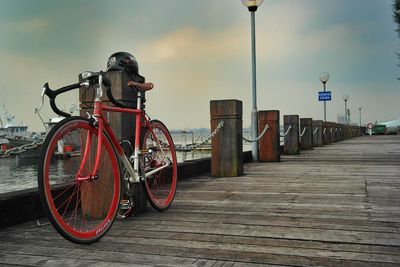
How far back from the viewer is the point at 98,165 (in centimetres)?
318

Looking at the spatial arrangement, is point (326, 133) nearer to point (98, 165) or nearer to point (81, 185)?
point (81, 185)

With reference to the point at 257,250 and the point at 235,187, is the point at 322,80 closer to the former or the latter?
the point at 235,187

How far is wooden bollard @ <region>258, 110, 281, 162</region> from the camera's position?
10.6m

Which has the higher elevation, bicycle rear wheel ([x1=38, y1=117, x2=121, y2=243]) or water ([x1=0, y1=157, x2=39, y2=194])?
bicycle rear wheel ([x1=38, y1=117, x2=121, y2=243])

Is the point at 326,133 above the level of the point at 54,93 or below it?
below

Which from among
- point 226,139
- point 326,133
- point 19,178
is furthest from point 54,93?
point 19,178

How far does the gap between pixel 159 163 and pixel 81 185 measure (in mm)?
1231

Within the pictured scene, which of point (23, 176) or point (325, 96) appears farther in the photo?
point (23, 176)

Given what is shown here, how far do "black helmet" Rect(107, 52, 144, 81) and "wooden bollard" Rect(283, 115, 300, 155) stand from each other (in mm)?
9644

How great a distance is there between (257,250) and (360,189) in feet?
10.5

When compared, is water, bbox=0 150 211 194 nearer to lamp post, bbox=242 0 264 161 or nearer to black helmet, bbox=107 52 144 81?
lamp post, bbox=242 0 264 161

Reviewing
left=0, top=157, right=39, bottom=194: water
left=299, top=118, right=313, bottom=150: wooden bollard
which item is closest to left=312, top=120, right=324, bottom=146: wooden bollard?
left=299, top=118, right=313, bottom=150: wooden bollard

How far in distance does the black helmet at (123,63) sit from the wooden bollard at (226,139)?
126 inches

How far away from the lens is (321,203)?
462cm
